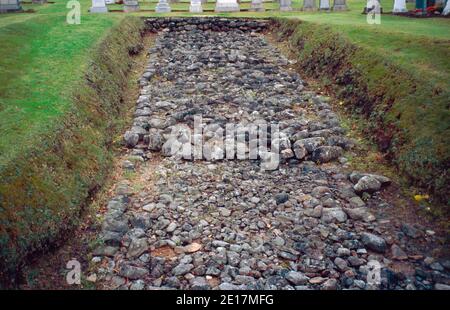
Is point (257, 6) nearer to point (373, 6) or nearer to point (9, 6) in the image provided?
point (373, 6)

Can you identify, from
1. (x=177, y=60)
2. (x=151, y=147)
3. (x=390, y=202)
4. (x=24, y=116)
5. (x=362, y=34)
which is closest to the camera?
(x=390, y=202)

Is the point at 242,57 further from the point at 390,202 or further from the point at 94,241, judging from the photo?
the point at 94,241

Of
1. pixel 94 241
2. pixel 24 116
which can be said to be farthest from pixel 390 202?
pixel 24 116

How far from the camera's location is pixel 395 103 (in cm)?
1002

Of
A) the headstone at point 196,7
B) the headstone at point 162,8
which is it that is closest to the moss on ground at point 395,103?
the headstone at point 196,7

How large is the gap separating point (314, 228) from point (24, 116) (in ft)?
20.3

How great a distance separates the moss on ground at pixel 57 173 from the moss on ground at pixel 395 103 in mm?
6230

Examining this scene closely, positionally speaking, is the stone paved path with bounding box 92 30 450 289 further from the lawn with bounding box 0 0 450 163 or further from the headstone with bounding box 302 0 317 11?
the headstone with bounding box 302 0 317 11

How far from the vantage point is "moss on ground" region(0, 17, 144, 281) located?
6086 mm

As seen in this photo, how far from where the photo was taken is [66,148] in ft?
27.3

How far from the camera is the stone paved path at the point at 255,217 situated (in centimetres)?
629

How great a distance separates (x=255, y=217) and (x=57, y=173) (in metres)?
3.63
